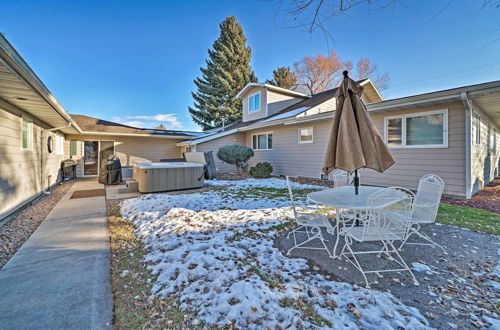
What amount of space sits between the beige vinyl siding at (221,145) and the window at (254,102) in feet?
6.93

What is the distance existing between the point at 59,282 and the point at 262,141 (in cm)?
1094

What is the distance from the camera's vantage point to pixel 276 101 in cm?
1380

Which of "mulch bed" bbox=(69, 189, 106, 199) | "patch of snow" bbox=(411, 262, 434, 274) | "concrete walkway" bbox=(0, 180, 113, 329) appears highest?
"mulch bed" bbox=(69, 189, 106, 199)

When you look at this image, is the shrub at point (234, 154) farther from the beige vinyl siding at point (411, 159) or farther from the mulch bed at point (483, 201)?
the mulch bed at point (483, 201)

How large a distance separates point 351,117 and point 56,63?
12.8 m

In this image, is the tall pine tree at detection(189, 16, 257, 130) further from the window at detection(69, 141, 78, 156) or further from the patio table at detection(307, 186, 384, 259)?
the patio table at detection(307, 186, 384, 259)

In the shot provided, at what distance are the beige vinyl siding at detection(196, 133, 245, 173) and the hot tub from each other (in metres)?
4.45

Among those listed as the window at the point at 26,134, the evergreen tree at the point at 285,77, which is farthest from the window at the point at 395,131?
the evergreen tree at the point at 285,77

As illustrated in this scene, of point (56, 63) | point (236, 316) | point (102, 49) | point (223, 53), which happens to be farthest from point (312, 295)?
point (223, 53)

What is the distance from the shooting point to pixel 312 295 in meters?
1.97

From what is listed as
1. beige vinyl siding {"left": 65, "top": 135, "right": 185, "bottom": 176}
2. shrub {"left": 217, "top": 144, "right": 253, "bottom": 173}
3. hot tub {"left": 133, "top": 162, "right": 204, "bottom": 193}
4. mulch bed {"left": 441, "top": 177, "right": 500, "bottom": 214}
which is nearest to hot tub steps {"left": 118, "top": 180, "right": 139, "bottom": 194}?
hot tub {"left": 133, "top": 162, "right": 204, "bottom": 193}

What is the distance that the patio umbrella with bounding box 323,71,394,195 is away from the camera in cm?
279

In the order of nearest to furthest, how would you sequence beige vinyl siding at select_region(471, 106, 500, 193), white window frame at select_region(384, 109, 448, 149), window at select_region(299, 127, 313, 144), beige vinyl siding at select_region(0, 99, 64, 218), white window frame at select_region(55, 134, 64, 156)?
beige vinyl siding at select_region(0, 99, 64, 218)
white window frame at select_region(384, 109, 448, 149)
beige vinyl siding at select_region(471, 106, 500, 193)
white window frame at select_region(55, 134, 64, 156)
window at select_region(299, 127, 313, 144)

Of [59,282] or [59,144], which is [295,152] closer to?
[59,282]
